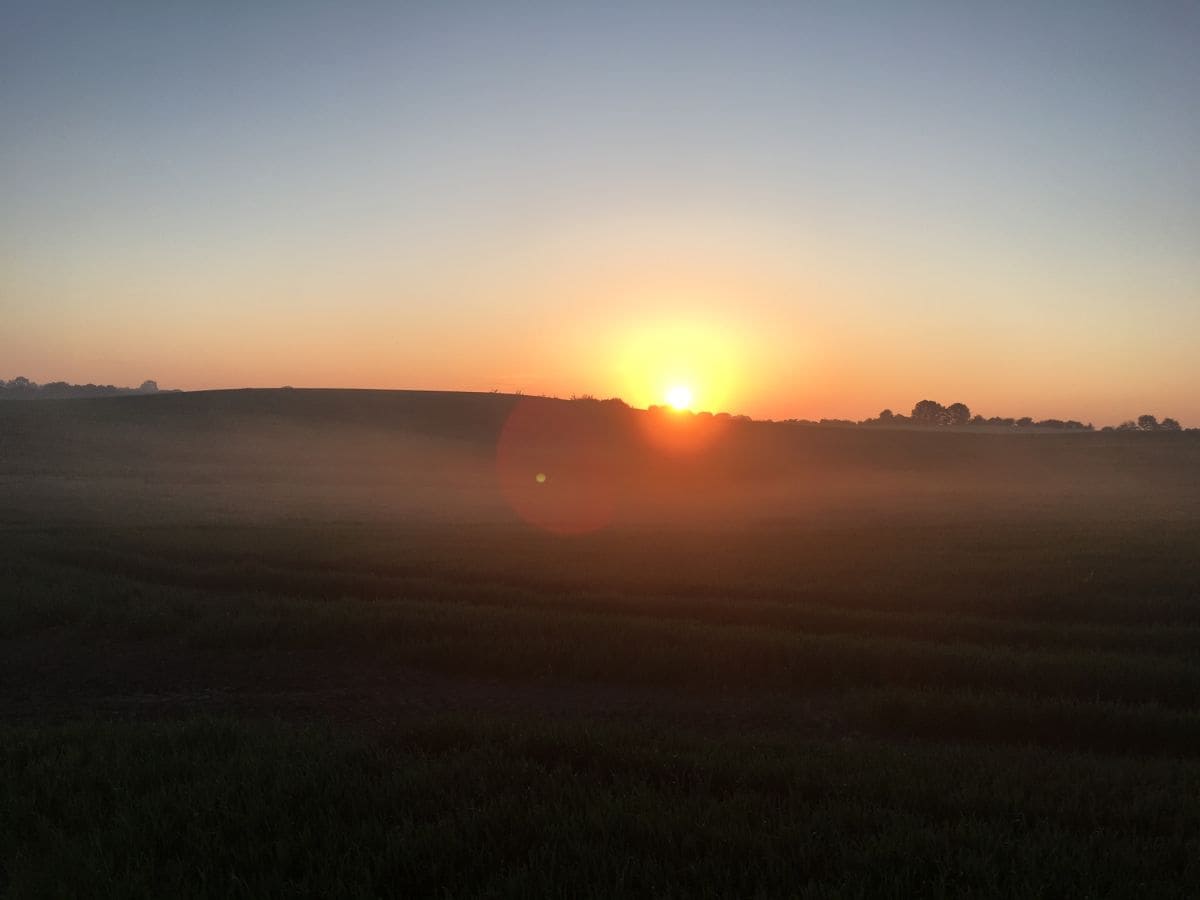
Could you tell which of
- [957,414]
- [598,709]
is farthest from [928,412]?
[598,709]

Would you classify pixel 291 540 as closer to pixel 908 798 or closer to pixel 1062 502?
pixel 908 798

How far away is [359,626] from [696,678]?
5.38m

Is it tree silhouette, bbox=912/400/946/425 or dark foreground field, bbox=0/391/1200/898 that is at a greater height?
tree silhouette, bbox=912/400/946/425

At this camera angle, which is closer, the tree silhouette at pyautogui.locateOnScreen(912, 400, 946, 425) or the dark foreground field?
the dark foreground field

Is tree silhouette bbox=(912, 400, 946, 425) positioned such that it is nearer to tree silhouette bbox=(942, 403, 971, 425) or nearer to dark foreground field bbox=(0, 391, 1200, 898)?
tree silhouette bbox=(942, 403, 971, 425)

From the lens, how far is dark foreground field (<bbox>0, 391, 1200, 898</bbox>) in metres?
4.61

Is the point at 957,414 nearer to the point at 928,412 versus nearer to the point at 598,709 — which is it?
the point at 928,412

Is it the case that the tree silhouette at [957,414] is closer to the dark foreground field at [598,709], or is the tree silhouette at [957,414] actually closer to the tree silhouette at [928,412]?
the tree silhouette at [928,412]

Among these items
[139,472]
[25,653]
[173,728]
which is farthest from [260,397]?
[173,728]

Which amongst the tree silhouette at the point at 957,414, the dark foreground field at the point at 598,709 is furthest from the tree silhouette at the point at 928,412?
the dark foreground field at the point at 598,709

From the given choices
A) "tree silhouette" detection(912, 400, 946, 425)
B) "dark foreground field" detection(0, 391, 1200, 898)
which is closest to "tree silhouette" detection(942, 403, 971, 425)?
"tree silhouette" detection(912, 400, 946, 425)

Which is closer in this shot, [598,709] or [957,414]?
[598,709]

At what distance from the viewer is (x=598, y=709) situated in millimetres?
9531

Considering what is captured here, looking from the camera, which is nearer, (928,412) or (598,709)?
(598,709)
